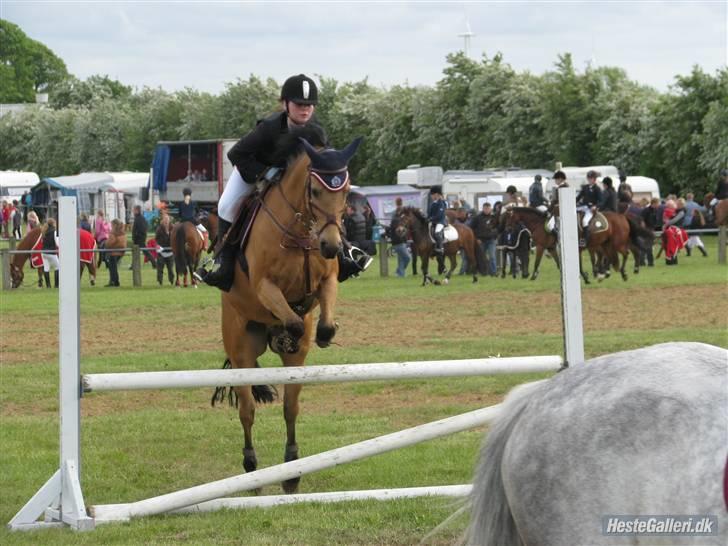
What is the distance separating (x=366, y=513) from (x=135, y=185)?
2422 inches

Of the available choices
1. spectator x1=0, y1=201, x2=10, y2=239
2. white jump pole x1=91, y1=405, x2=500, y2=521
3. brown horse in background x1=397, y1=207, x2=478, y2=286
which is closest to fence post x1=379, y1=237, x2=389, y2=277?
brown horse in background x1=397, y1=207, x2=478, y2=286

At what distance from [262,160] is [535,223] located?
2188 cm

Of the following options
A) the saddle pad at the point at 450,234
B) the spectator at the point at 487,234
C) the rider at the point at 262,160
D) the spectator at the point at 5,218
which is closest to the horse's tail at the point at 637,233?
the spectator at the point at 487,234

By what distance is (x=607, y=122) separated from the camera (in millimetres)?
55719

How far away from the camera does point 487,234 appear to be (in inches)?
1248

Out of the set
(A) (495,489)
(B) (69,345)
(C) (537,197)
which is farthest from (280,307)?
(C) (537,197)

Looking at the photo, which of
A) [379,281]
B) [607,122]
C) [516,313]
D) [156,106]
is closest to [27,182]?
[156,106]

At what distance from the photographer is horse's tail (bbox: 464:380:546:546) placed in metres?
3.76

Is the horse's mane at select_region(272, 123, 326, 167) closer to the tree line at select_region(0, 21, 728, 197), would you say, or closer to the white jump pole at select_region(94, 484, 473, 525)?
the white jump pole at select_region(94, 484, 473, 525)

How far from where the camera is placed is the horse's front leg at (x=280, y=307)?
7.79 meters

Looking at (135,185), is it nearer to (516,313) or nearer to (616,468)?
(516,313)

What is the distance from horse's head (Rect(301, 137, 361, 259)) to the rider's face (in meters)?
0.42

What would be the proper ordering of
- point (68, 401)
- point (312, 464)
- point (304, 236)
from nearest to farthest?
1. point (68, 401)
2. point (312, 464)
3. point (304, 236)

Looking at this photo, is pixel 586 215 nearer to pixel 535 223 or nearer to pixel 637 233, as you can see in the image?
pixel 535 223
